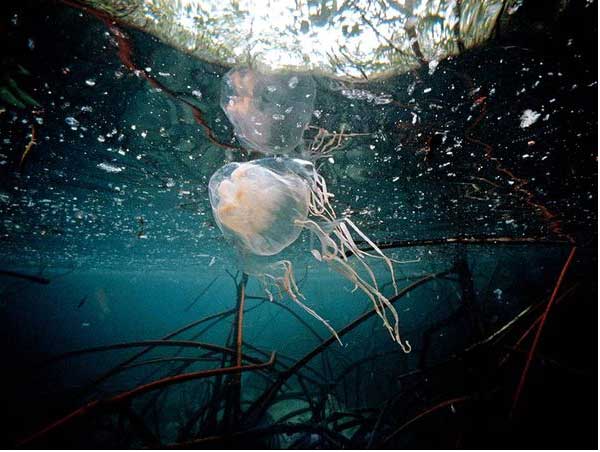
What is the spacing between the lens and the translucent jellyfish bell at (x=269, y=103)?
253 cm

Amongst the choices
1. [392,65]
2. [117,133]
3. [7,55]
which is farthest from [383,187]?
[7,55]

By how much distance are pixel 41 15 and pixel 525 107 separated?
4.28 meters

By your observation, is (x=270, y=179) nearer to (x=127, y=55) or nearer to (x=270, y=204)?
(x=270, y=204)

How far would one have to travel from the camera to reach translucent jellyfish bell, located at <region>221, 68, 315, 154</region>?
2.53 m

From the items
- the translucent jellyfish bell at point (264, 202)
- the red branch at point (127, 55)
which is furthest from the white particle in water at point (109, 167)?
the translucent jellyfish bell at point (264, 202)

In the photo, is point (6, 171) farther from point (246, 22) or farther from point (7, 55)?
point (246, 22)

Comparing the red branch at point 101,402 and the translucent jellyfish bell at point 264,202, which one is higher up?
the translucent jellyfish bell at point 264,202

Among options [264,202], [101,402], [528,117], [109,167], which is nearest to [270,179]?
[264,202]

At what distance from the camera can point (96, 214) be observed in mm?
7543

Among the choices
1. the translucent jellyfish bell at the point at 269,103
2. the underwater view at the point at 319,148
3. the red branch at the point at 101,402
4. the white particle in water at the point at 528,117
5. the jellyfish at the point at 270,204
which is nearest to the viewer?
the red branch at the point at 101,402

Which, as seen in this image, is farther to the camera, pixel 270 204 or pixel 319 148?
pixel 319 148

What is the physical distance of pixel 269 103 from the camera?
8.42 feet

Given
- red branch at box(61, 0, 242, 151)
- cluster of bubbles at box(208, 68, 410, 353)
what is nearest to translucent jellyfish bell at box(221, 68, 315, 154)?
cluster of bubbles at box(208, 68, 410, 353)

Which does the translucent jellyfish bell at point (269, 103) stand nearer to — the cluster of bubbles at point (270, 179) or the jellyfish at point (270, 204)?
the cluster of bubbles at point (270, 179)
